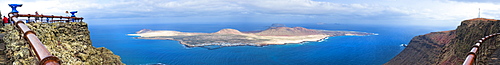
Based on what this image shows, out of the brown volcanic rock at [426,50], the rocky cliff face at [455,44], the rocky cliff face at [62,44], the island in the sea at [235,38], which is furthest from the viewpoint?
the island in the sea at [235,38]

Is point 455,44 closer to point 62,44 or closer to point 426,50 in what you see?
point 426,50

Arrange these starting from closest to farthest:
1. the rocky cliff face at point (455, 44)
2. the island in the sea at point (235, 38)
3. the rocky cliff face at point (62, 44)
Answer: the rocky cliff face at point (62, 44)
the rocky cliff face at point (455, 44)
the island in the sea at point (235, 38)

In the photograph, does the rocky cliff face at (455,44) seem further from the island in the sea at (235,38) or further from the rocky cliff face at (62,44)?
the island in the sea at (235,38)

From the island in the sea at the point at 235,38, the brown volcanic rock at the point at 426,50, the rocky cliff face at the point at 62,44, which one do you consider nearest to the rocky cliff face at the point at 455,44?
the brown volcanic rock at the point at 426,50

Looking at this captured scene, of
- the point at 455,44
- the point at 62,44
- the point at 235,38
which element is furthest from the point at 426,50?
the point at 235,38

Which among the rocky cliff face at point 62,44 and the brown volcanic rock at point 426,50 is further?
the brown volcanic rock at point 426,50

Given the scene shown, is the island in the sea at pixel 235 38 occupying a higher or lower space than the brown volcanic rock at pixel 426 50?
lower

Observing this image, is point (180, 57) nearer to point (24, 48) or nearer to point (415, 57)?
point (415, 57)
